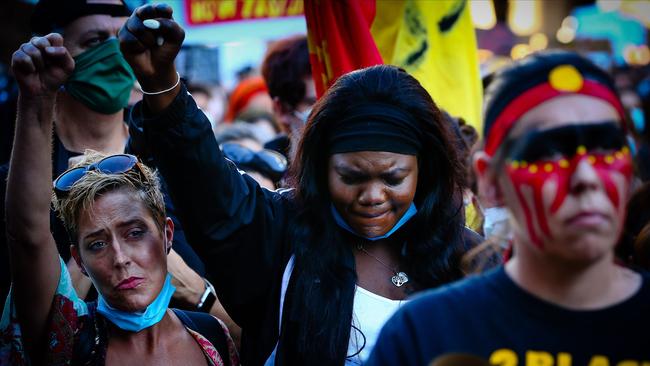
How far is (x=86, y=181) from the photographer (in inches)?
115

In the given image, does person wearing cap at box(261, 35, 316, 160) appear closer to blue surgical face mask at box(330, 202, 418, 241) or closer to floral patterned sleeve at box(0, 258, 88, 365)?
blue surgical face mask at box(330, 202, 418, 241)

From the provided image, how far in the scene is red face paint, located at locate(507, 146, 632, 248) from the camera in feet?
6.00

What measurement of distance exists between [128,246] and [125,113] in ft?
4.88

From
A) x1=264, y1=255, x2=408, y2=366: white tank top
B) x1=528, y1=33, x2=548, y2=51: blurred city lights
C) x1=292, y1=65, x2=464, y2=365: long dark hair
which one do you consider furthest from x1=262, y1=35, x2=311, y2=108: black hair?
x1=528, y1=33, x2=548, y2=51: blurred city lights

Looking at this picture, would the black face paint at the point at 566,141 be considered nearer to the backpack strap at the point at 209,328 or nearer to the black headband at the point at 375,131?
the black headband at the point at 375,131

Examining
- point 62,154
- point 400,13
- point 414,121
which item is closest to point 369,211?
point 414,121

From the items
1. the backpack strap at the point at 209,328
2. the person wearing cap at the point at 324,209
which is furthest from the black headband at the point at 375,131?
the backpack strap at the point at 209,328

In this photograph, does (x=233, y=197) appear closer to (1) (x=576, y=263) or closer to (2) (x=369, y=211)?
(2) (x=369, y=211)

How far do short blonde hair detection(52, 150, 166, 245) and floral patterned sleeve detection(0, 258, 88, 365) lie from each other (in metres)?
0.23

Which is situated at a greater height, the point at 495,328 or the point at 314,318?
the point at 495,328

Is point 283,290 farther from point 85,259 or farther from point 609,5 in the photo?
point 609,5

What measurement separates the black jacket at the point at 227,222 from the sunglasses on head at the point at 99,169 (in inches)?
4.2

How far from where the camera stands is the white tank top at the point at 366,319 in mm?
2785

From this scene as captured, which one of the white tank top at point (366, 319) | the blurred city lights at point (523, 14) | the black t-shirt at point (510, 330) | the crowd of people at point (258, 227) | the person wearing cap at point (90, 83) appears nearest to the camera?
the black t-shirt at point (510, 330)
